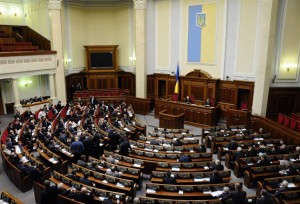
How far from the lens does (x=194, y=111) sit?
54.0 ft

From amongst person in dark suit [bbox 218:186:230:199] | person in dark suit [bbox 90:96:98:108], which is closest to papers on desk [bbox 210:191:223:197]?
person in dark suit [bbox 218:186:230:199]

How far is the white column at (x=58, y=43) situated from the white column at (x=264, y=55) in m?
13.1

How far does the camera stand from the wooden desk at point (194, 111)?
1594cm

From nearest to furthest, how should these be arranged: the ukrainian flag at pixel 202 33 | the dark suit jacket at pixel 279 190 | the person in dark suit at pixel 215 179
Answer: the dark suit jacket at pixel 279 190 → the person in dark suit at pixel 215 179 → the ukrainian flag at pixel 202 33

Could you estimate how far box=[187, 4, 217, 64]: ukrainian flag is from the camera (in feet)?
57.8

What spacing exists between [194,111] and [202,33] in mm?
5635

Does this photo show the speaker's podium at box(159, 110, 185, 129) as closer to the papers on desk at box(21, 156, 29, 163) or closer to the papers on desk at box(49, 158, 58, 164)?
the papers on desk at box(49, 158, 58, 164)

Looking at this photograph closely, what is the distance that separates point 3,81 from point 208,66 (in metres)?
14.5

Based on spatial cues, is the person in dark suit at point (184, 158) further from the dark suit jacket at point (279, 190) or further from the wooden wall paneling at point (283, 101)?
the wooden wall paneling at point (283, 101)

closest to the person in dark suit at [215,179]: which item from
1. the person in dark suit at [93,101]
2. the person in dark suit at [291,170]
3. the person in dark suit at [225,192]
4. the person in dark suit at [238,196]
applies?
the person in dark suit at [225,192]

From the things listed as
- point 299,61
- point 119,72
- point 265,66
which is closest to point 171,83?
point 119,72

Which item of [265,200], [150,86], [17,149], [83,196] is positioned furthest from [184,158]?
[150,86]

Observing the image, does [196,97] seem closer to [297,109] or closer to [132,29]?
[297,109]

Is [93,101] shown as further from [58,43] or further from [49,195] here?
[49,195]
